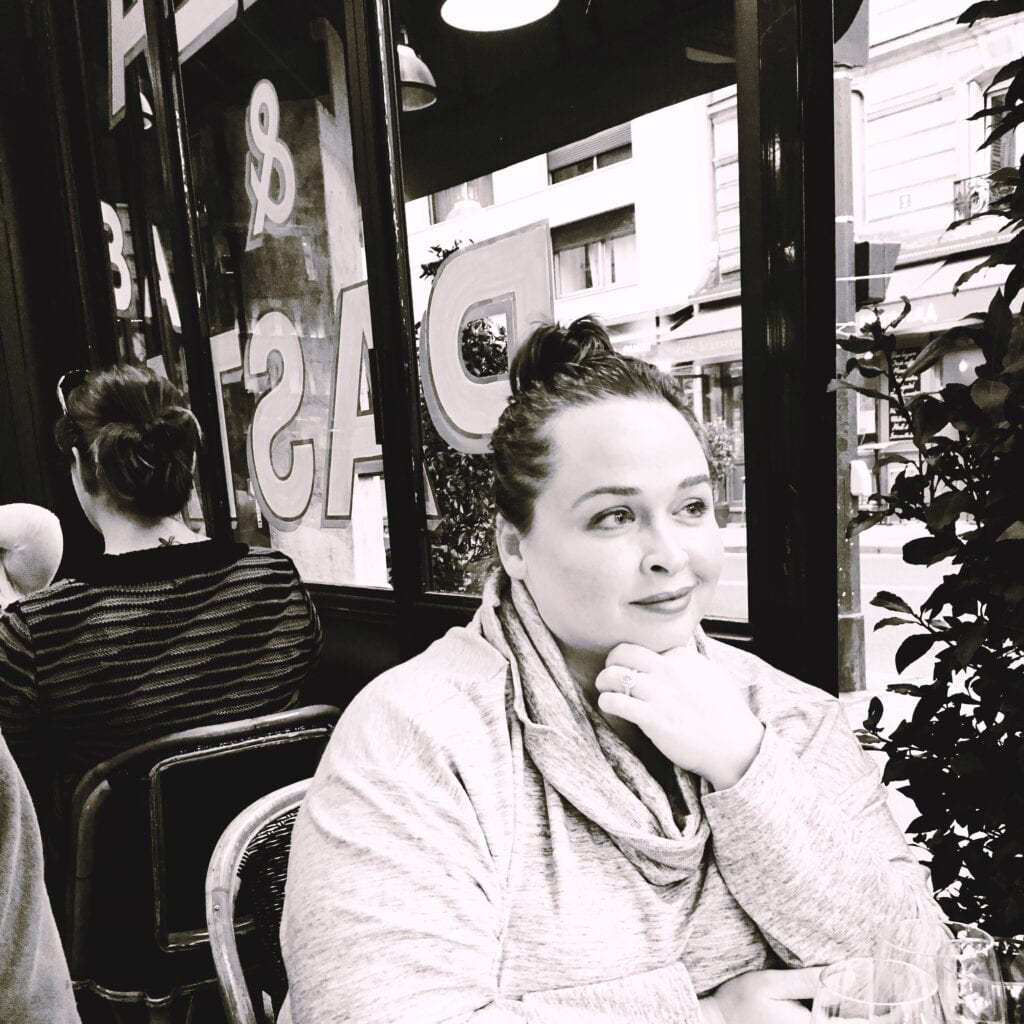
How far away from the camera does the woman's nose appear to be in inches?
43.7

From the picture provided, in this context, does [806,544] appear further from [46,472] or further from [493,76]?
[46,472]

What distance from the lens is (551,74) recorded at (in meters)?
2.59

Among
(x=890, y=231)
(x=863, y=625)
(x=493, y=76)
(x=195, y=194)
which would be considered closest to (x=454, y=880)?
(x=863, y=625)

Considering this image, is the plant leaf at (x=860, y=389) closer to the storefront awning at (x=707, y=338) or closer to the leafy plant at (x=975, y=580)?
the leafy plant at (x=975, y=580)

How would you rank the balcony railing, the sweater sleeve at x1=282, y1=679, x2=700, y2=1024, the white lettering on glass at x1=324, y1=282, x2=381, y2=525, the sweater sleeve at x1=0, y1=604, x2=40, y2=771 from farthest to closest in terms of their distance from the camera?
the white lettering on glass at x1=324, y1=282, x2=381, y2=525 < the sweater sleeve at x1=0, y1=604, x2=40, y2=771 < the balcony railing < the sweater sleeve at x1=282, y1=679, x2=700, y2=1024

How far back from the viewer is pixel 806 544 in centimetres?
195

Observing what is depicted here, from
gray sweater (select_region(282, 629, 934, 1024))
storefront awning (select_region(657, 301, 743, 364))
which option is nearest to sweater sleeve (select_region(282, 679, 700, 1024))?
gray sweater (select_region(282, 629, 934, 1024))

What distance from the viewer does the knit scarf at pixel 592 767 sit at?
1.07 m

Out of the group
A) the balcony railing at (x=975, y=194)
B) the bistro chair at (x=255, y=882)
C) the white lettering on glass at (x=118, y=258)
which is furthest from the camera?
the white lettering on glass at (x=118, y=258)

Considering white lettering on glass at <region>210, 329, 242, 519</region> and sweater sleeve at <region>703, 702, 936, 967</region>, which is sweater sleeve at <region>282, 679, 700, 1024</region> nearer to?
sweater sleeve at <region>703, 702, 936, 967</region>

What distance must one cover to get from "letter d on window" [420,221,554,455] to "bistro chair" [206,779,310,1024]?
62.5 inches

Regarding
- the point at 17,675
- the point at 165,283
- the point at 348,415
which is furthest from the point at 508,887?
the point at 165,283

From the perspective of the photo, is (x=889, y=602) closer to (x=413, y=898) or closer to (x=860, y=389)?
(x=860, y=389)

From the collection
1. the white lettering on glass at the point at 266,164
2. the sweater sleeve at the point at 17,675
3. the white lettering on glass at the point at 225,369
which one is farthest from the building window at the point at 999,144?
the white lettering on glass at the point at 225,369
